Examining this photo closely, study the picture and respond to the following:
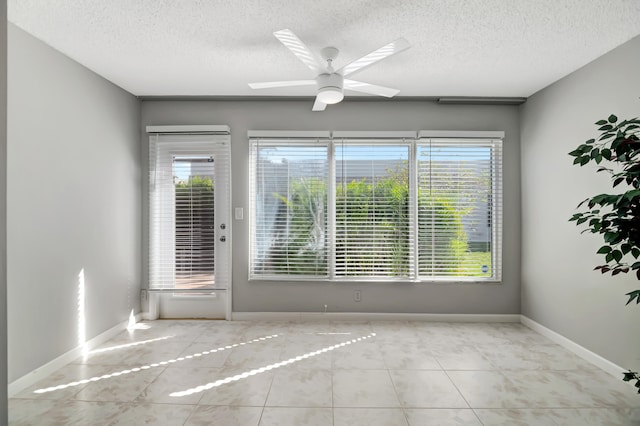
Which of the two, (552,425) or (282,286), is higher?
(282,286)

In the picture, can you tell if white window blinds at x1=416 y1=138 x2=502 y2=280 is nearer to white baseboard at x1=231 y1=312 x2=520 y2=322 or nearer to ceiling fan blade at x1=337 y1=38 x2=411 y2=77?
white baseboard at x1=231 y1=312 x2=520 y2=322

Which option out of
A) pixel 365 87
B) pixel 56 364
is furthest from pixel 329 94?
pixel 56 364

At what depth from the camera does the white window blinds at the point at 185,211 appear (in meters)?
3.89

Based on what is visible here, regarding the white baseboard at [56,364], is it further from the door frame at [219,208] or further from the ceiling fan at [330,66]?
the ceiling fan at [330,66]

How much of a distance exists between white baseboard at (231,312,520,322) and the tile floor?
35 cm

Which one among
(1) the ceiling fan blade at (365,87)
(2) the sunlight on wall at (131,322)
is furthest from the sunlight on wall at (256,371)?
(1) the ceiling fan blade at (365,87)

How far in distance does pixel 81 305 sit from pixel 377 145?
339cm

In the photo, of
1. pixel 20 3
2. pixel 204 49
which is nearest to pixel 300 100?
pixel 204 49

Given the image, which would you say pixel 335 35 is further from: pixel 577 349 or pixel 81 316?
pixel 577 349

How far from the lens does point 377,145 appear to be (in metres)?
3.90

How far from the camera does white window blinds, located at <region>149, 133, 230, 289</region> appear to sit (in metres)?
3.89

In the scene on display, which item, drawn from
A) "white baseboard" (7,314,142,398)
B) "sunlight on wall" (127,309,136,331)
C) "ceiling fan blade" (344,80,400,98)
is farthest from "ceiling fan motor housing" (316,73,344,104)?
"sunlight on wall" (127,309,136,331)

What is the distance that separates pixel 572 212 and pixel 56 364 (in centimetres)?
463

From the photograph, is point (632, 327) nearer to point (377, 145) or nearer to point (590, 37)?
point (590, 37)
